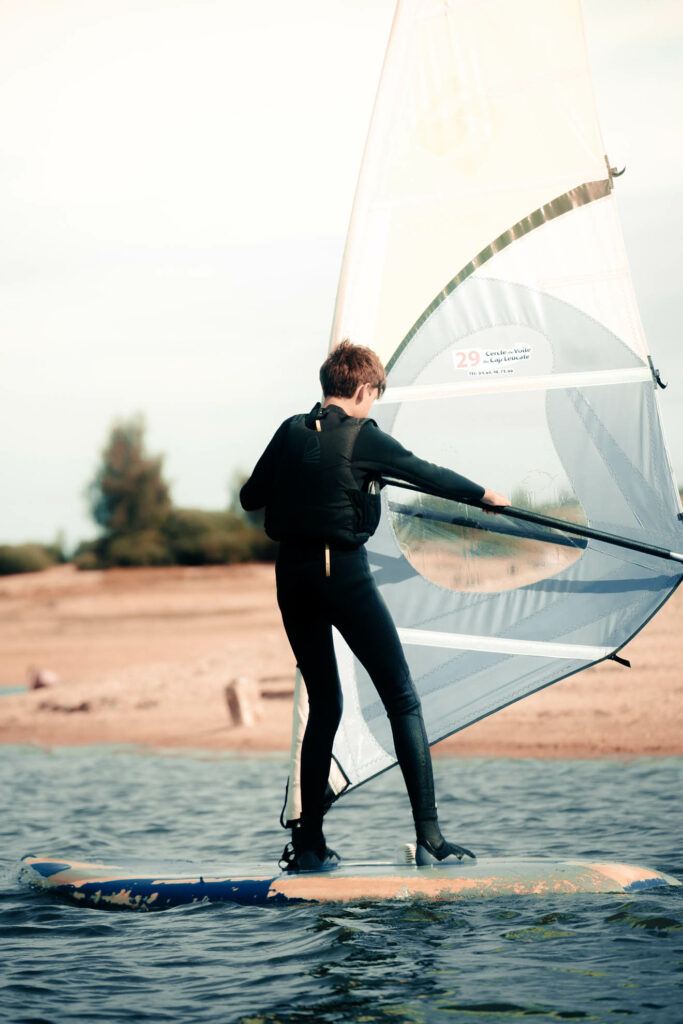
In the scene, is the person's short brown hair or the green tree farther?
the green tree

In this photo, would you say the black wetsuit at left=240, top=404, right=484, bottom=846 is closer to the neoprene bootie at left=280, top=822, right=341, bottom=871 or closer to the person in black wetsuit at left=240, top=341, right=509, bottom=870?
the person in black wetsuit at left=240, top=341, right=509, bottom=870

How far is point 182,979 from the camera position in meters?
3.29

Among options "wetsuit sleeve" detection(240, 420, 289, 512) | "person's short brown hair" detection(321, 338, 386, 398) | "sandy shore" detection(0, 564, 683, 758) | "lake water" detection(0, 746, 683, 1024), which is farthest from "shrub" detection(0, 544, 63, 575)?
"person's short brown hair" detection(321, 338, 386, 398)

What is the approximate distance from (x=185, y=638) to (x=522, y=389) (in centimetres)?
1587

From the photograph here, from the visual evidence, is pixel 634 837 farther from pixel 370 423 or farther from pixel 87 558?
pixel 87 558

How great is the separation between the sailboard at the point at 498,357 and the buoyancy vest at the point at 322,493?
0.65 meters

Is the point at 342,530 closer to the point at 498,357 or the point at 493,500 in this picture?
the point at 493,500

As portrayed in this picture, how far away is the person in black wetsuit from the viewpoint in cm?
348

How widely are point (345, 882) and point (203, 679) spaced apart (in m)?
11.4

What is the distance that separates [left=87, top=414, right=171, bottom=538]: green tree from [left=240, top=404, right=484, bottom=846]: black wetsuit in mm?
29169

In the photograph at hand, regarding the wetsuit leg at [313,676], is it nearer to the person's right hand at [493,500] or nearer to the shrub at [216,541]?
the person's right hand at [493,500]

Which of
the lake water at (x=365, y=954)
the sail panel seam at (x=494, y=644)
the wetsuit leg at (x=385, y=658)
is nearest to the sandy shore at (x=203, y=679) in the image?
the lake water at (x=365, y=954)

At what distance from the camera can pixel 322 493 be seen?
3471mm

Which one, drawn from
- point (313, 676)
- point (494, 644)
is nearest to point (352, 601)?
point (313, 676)
